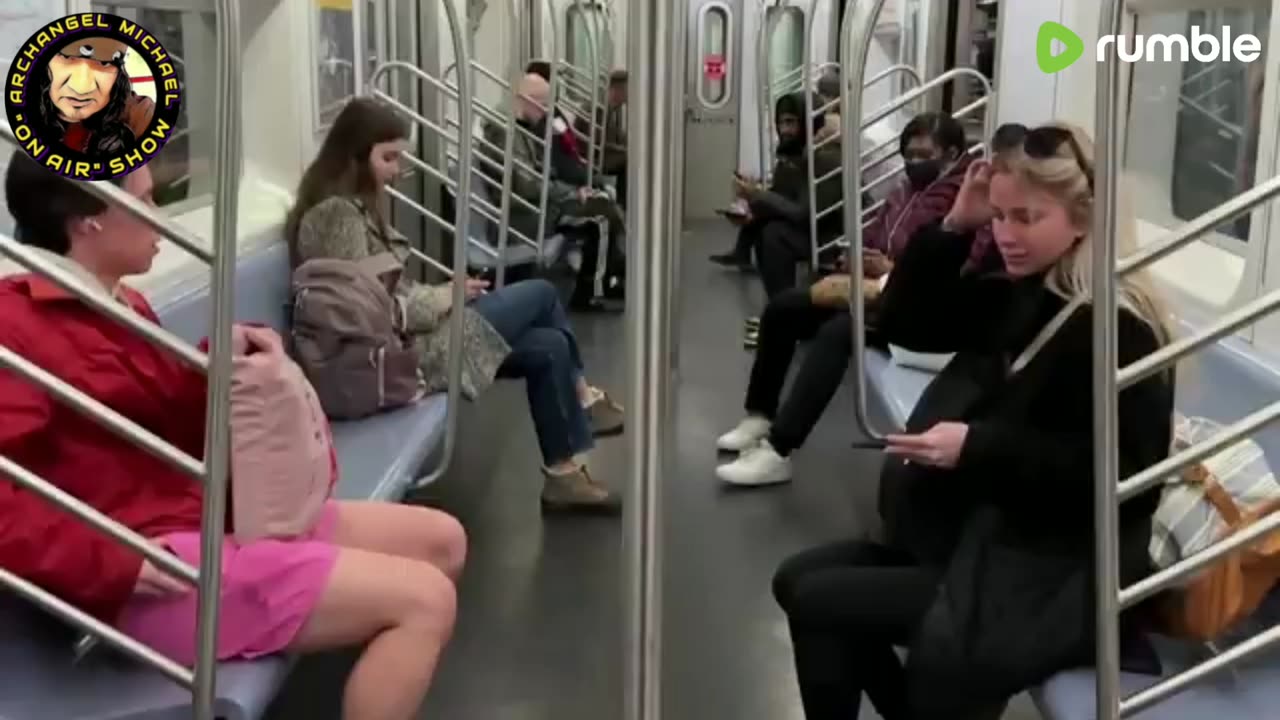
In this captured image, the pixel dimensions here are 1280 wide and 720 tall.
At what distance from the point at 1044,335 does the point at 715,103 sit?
25.7 feet

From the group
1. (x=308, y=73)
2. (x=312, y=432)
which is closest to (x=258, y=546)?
(x=312, y=432)

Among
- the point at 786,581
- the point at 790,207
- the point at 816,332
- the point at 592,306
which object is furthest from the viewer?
the point at 592,306

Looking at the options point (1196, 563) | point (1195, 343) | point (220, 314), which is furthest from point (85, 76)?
point (1196, 563)

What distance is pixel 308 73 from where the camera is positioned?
14.0 feet

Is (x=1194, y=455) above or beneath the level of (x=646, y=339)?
beneath

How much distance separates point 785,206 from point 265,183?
7.35 ft

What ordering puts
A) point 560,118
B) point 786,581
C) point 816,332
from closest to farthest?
point 786,581 → point 816,332 → point 560,118

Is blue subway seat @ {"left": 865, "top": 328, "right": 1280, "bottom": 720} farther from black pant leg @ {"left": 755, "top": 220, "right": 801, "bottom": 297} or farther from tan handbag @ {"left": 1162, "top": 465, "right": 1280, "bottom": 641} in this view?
black pant leg @ {"left": 755, "top": 220, "right": 801, "bottom": 297}

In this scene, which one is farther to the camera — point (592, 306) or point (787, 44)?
point (787, 44)

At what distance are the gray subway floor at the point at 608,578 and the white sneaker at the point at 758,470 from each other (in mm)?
36

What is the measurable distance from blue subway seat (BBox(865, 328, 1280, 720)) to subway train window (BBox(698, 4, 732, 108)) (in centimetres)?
720

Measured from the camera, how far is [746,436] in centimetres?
404

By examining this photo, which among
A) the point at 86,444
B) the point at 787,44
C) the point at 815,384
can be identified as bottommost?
the point at 815,384

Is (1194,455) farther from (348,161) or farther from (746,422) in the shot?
(746,422)
